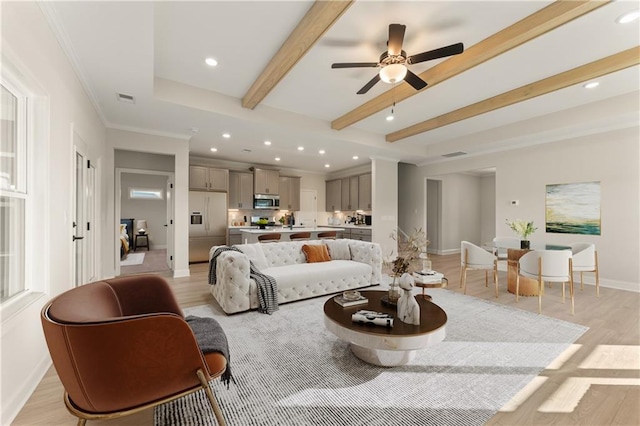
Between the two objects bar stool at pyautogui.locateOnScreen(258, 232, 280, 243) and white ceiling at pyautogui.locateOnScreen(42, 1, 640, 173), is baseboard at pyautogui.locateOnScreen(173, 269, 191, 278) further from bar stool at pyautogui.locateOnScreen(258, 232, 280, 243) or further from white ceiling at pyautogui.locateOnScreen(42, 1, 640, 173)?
white ceiling at pyautogui.locateOnScreen(42, 1, 640, 173)

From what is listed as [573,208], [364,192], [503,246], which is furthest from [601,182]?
[364,192]

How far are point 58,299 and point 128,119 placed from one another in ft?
13.2

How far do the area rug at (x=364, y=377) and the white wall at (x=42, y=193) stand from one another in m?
1.00

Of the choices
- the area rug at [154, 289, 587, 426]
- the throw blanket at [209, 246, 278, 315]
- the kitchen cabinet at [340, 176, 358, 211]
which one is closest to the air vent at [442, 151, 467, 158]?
the kitchen cabinet at [340, 176, 358, 211]

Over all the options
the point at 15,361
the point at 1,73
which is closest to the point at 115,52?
the point at 1,73

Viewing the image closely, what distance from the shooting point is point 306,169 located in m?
9.16

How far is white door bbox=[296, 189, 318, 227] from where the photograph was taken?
9.27m

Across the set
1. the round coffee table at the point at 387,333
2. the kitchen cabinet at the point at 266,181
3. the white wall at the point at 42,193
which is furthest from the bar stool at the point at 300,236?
the white wall at the point at 42,193

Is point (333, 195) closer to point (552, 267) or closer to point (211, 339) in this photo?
point (552, 267)

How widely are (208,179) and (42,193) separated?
5092 mm

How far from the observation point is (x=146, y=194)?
981cm

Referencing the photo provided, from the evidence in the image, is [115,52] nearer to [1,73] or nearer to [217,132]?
[1,73]

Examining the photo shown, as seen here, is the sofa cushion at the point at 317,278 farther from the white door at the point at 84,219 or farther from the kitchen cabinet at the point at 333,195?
the kitchen cabinet at the point at 333,195

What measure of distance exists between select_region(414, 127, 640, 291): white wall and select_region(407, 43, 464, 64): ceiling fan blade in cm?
428
